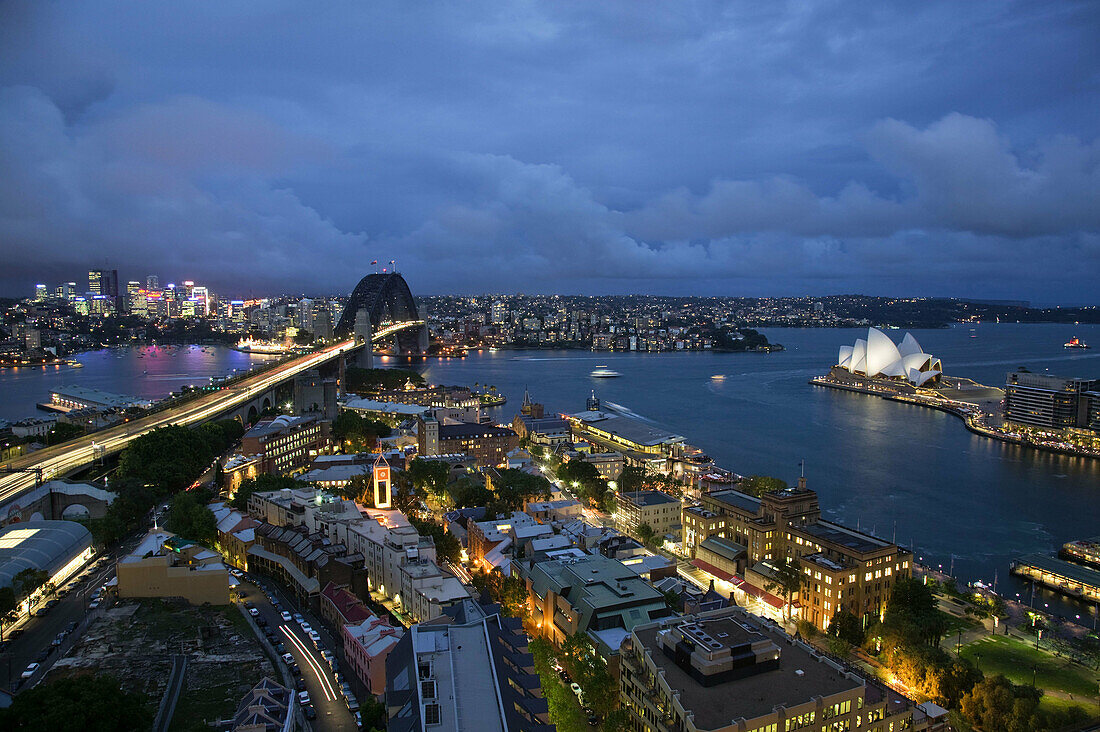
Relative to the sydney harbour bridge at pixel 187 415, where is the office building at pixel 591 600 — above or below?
below

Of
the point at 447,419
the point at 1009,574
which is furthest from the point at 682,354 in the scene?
the point at 1009,574

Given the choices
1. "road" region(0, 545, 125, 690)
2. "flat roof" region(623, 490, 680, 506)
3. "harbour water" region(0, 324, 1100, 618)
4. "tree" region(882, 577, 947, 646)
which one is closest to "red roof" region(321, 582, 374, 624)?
"road" region(0, 545, 125, 690)

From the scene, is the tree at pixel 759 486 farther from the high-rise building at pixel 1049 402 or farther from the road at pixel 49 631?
the high-rise building at pixel 1049 402

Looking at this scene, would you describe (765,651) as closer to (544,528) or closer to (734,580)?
(734,580)

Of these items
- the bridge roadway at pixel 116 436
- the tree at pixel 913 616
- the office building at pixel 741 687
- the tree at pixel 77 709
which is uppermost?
the tree at pixel 77 709

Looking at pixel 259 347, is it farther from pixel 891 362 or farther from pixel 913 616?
pixel 913 616

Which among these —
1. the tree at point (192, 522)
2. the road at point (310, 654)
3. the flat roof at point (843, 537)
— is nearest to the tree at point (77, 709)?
the road at point (310, 654)
